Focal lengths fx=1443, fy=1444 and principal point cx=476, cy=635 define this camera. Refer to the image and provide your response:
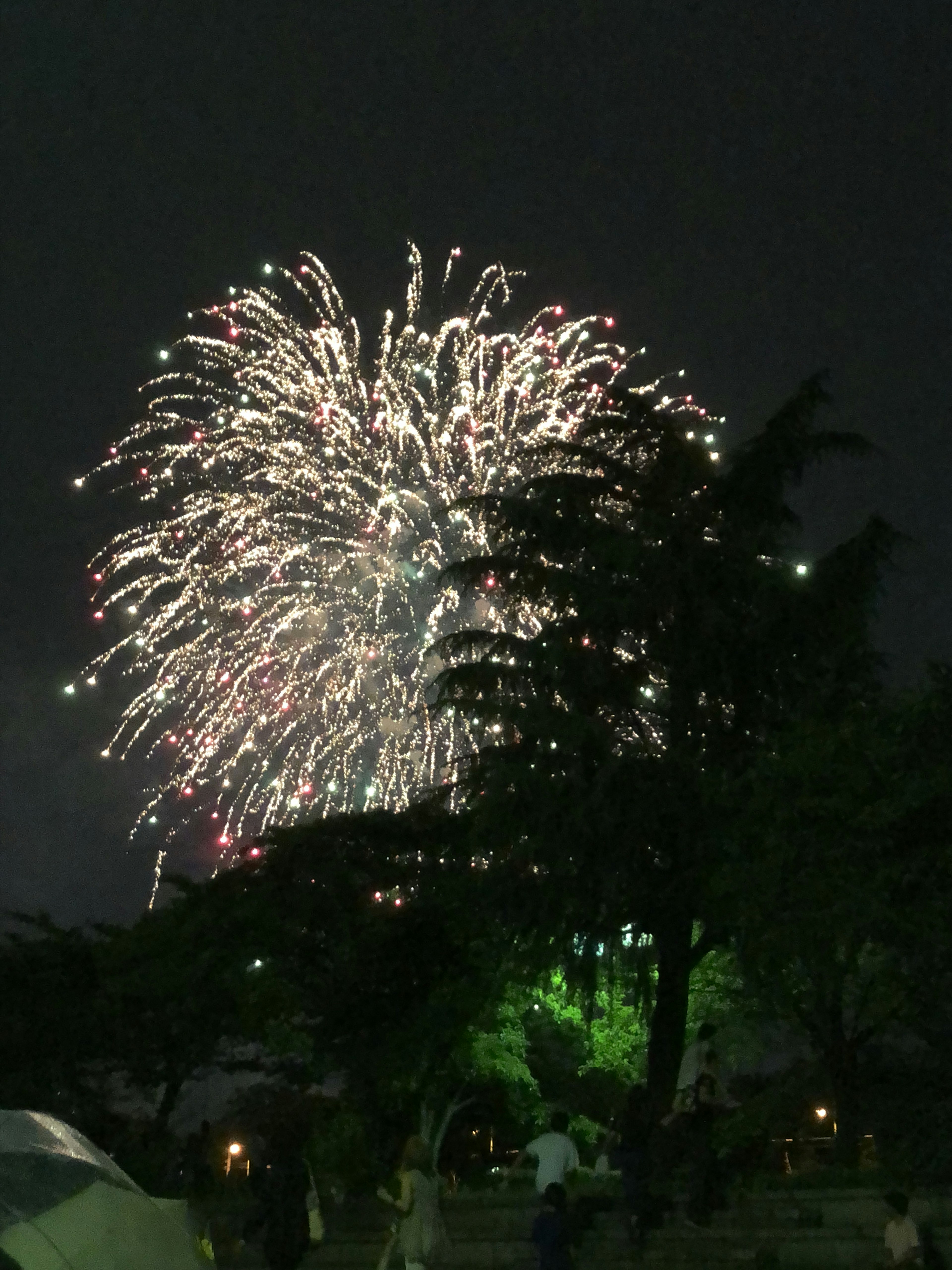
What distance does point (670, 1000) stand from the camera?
2011 cm

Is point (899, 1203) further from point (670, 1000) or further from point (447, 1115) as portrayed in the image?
point (447, 1115)

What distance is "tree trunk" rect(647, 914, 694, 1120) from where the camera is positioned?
19719mm

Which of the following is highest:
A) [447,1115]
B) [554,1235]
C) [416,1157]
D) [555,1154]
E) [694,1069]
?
[447,1115]

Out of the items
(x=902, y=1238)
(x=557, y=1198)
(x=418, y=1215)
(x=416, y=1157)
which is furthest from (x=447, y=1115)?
(x=902, y=1238)

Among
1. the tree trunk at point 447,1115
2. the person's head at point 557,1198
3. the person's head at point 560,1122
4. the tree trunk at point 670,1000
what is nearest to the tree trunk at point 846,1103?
the tree trunk at point 670,1000

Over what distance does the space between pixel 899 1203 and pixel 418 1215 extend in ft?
Answer: 12.9

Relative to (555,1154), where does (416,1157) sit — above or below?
below

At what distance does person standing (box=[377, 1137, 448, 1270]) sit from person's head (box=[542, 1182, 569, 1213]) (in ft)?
3.35

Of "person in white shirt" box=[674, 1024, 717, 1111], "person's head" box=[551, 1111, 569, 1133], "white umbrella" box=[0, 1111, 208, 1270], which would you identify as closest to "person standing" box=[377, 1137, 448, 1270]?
"person's head" box=[551, 1111, 569, 1133]

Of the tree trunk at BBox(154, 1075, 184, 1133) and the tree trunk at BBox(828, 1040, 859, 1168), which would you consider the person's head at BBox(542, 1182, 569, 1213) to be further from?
the tree trunk at BBox(154, 1075, 184, 1133)

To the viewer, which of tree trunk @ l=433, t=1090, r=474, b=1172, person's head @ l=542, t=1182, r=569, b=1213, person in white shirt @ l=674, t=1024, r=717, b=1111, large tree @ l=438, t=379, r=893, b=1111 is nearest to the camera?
person's head @ l=542, t=1182, r=569, b=1213

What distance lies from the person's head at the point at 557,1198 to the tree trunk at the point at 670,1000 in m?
7.93

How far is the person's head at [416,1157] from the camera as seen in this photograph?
12.3 m

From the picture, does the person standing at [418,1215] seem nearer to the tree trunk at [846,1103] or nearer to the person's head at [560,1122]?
the person's head at [560,1122]
